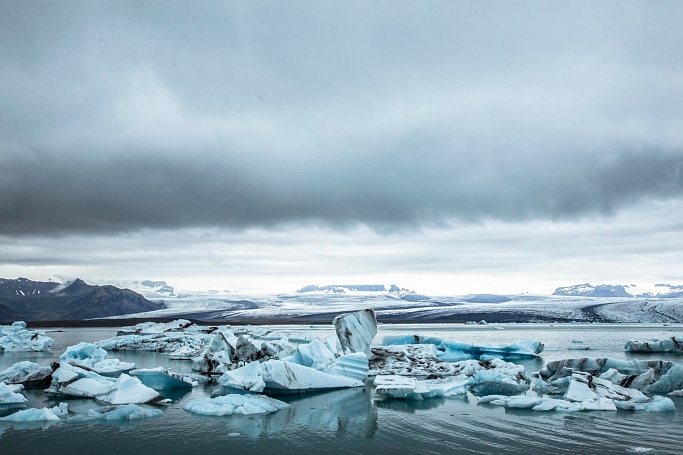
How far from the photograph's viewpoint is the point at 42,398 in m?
11.7

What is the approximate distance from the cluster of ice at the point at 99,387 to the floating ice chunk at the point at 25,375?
1.28 meters

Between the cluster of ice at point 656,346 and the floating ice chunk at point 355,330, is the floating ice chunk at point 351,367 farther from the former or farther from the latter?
the cluster of ice at point 656,346

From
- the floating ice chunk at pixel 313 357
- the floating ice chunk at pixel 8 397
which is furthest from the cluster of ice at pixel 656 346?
the floating ice chunk at pixel 8 397

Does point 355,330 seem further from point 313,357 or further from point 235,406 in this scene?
point 235,406

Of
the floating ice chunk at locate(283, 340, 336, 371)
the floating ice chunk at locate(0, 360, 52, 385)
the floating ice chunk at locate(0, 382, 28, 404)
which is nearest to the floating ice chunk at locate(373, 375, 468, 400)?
the floating ice chunk at locate(283, 340, 336, 371)

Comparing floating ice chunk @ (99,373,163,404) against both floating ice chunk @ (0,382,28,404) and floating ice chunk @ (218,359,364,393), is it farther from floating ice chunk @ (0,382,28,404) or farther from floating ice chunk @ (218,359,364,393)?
floating ice chunk @ (218,359,364,393)

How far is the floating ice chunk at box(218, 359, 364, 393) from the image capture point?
11906mm

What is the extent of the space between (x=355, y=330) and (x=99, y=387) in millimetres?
7876

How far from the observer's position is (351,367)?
13.9 m

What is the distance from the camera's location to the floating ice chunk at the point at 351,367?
45.2 feet

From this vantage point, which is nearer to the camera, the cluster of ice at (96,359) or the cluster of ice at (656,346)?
the cluster of ice at (96,359)

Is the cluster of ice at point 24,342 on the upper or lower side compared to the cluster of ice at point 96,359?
lower

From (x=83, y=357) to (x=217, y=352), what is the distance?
21.2ft

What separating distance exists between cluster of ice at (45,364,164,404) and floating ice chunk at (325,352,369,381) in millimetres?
4515
